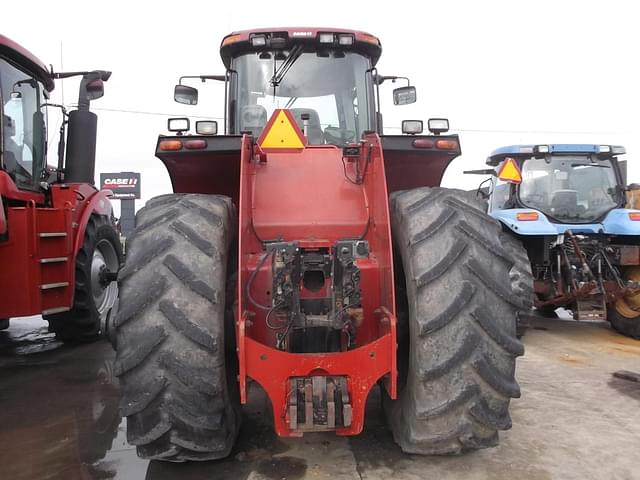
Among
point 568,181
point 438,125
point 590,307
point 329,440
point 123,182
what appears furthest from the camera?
point 123,182

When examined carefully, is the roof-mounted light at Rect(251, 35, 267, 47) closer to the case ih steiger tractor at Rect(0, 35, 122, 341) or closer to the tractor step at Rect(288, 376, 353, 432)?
the case ih steiger tractor at Rect(0, 35, 122, 341)

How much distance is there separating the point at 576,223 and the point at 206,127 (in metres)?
5.87

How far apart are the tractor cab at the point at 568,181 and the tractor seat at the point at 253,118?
442 centimetres

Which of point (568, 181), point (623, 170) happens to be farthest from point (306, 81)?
point (623, 170)

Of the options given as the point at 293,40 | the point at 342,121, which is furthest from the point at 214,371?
the point at 293,40

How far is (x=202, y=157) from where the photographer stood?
325 centimetres

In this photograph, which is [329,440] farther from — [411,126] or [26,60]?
[26,60]

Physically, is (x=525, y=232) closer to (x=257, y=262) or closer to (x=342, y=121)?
(x=342, y=121)

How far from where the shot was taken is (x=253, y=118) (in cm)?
402

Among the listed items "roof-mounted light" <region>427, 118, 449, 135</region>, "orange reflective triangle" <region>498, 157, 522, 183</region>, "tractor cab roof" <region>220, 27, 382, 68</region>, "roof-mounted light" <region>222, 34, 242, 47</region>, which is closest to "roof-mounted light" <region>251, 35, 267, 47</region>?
"tractor cab roof" <region>220, 27, 382, 68</region>

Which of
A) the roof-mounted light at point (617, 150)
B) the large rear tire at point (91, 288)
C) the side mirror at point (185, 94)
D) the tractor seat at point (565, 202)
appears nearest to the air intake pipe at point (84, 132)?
the large rear tire at point (91, 288)

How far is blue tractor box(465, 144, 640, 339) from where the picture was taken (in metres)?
6.58

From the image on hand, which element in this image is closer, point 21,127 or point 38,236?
point 38,236

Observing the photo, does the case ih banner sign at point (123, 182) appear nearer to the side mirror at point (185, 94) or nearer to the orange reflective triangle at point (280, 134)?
the side mirror at point (185, 94)
